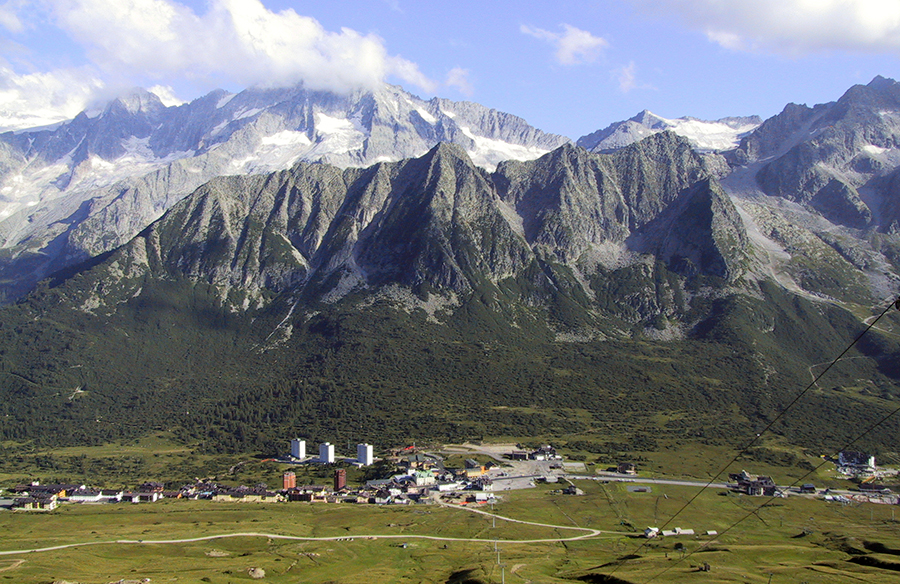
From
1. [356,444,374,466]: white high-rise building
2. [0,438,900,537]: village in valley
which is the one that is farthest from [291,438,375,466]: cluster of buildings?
[0,438,900,537]: village in valley

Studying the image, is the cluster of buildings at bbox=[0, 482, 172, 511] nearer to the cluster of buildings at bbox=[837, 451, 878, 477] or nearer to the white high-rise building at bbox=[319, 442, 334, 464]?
the white high-rise building at bbox=[319, 442, 334, 464]

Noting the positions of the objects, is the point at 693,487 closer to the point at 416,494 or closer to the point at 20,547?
the point at 416,494

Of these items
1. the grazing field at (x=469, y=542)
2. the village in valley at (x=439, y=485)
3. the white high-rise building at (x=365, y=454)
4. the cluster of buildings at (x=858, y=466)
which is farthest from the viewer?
the white high-rise building at (x=365, y=454)

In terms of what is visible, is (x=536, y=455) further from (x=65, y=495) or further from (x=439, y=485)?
(x=65, y=495)

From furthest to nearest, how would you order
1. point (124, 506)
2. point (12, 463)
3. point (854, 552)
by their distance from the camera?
point (12, 463), point (124, 506), point (854, 552)

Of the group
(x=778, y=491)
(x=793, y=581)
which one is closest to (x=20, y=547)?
(x=793, y=581)

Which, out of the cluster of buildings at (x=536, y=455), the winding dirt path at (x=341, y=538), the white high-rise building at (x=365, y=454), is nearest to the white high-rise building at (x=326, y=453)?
the white high-rise building at (x=365, y=454)

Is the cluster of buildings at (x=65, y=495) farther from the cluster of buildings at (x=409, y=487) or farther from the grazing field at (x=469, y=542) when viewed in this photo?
the cluster of buildings at (x=409, y=487)
